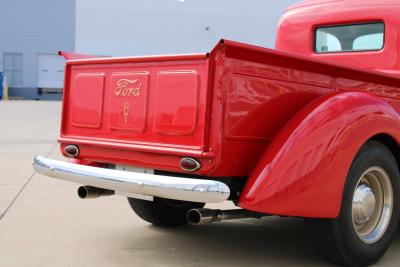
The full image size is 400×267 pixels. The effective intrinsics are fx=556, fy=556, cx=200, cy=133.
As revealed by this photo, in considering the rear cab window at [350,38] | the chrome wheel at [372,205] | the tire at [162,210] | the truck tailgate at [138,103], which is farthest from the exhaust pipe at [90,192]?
the rear cab window at [350,38]

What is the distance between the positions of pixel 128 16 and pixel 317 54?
2732 cm

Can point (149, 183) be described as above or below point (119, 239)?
above

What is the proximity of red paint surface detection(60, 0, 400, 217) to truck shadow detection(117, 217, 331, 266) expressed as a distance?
0.73m

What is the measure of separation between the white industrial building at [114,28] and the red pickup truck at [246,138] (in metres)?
27.8

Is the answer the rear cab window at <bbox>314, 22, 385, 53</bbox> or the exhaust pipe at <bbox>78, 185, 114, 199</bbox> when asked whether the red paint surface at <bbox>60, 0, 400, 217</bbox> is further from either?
the rear cab window at <bbox>314, 22, 385, 53</bbox>

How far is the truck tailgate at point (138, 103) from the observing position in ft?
11.0

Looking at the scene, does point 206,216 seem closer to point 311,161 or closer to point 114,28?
point 311,161

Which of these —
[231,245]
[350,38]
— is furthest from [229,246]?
[350,38]

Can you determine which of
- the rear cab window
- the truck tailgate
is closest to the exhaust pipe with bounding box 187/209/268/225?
the truck tailgate

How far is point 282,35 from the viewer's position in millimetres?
5832

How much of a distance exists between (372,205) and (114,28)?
29607 mm

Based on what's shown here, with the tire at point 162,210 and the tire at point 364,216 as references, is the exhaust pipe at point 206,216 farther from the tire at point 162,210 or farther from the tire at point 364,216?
the tire at point 162,210

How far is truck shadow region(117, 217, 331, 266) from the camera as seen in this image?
3879 millimetres

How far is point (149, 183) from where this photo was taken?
3.22m
